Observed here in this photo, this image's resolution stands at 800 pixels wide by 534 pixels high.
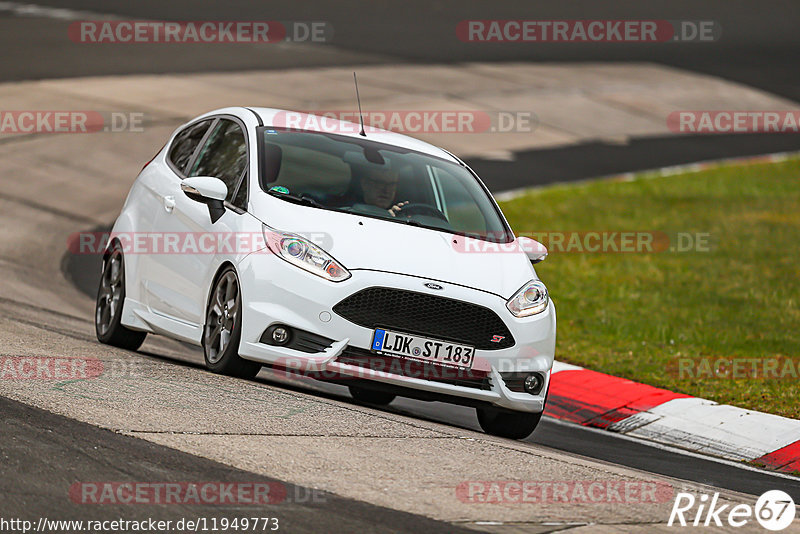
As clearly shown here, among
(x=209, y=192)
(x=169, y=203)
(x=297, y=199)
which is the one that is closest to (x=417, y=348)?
(x=297, y=199)

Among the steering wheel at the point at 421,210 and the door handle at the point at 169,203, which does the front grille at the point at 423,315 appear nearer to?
the steering wheel at the point at 421,210

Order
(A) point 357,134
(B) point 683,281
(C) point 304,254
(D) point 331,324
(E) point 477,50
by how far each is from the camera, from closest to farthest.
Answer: (D) point 331,324 < (C) point 304,254 < (A) point 357,134 < (B) point 683,281 < (E) point 477,50

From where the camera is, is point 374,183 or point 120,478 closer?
point 120,478

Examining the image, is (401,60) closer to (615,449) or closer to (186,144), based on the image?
(186,144)

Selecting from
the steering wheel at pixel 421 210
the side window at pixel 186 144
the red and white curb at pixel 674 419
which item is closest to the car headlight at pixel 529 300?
the steering wheel at pixel 421 210

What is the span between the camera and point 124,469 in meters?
6.04

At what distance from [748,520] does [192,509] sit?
8.56 ft

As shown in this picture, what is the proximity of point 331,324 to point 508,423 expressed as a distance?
152 centimetres

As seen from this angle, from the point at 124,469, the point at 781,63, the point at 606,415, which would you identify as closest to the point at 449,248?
the point at 606,415

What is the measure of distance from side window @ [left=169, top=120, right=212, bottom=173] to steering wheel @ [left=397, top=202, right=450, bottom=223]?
1759 mm

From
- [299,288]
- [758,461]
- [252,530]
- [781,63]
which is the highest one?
[781,63]

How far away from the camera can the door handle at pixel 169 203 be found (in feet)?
31.1

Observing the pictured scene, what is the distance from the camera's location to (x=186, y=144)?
1013cm

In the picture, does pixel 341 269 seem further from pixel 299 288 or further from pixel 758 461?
pixel 758 461
